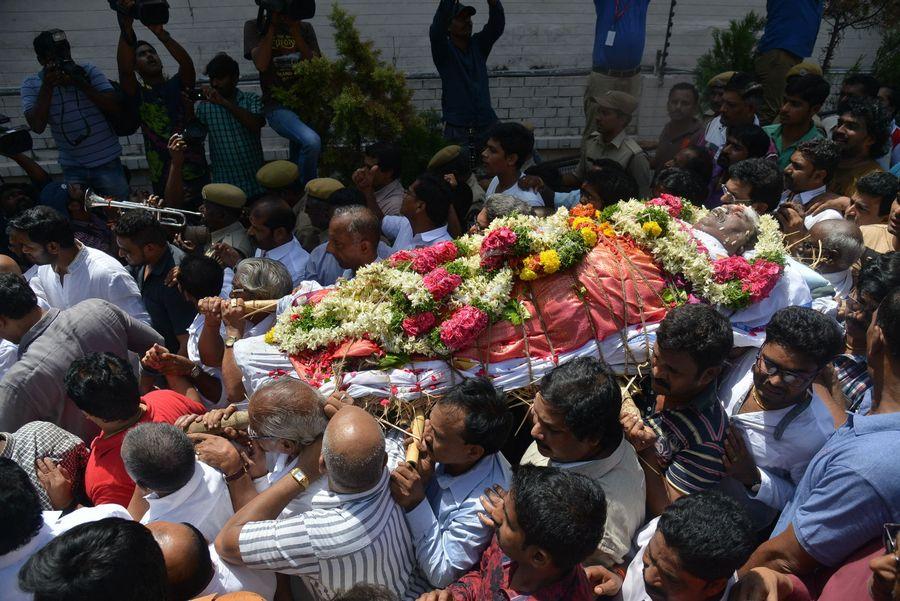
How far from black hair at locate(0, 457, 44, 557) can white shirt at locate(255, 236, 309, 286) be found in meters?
2.72

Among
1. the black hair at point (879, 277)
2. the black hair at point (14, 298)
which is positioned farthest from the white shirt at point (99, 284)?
the black hair at point (879, 277)

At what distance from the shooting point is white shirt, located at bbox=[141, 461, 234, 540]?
10.3 ft

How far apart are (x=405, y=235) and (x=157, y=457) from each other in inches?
120

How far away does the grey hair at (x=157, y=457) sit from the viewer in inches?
121

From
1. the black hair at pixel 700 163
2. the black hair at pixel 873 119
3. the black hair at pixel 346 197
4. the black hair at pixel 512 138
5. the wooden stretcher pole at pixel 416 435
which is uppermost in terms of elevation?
the black hair at pixel 873 119

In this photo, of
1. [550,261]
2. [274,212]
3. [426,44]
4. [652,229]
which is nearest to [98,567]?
[550,261]

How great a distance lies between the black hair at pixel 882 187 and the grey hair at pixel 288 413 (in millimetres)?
4349

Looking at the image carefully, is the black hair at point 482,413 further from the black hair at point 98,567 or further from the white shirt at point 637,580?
the black hair at point 98,567

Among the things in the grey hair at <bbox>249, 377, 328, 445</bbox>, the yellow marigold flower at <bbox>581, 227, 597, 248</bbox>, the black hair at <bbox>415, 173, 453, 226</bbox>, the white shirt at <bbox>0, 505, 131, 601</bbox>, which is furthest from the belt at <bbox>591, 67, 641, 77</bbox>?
the white shirt at <bbox>0, 505, 131, 601</bbox>

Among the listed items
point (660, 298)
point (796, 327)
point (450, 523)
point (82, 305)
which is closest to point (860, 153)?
point (660, 298)

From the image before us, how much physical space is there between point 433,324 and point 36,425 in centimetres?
226

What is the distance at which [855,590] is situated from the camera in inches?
93.6

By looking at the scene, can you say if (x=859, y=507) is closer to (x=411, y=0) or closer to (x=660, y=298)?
(x=660, y=298)

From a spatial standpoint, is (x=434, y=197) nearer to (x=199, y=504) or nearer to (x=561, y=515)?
(x=199, y=504)
